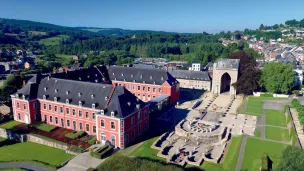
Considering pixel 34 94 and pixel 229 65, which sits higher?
pixel 229 65

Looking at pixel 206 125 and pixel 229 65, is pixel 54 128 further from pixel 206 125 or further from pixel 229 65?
pixel 229 65

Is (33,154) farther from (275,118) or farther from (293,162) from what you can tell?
(275,118)

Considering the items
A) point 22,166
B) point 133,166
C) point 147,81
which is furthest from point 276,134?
point 22,166

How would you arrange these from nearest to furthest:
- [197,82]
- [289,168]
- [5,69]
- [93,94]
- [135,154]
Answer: [289,168]
[135,154]
[93,94]
[197,82]
[5,69]

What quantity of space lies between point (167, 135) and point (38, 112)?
30.3m

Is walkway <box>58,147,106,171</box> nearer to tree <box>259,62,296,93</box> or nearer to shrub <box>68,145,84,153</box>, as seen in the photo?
shrub <box>68,145,84,153</box>

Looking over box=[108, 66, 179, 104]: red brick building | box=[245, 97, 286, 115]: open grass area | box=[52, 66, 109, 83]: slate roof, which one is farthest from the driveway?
box=[245, 97, 286, 115]: open grass area

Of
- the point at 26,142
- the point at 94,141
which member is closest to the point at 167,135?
the point at 94,141

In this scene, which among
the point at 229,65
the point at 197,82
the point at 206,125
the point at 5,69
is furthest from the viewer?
the point at 5,69

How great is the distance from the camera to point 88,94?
163 ft

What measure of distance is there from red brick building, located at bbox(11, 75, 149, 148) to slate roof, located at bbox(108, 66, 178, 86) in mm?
21864

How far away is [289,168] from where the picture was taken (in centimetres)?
2755

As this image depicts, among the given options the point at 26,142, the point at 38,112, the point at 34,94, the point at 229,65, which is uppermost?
the point at 229,65

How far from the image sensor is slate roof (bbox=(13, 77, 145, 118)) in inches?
1716
